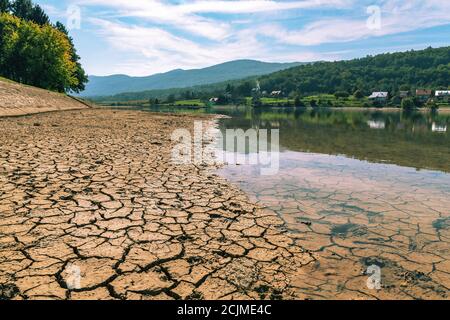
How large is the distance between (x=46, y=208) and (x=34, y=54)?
136 feet

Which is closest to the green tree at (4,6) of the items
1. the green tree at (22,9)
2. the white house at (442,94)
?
the green tree at (22,9)

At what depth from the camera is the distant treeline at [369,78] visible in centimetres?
11350

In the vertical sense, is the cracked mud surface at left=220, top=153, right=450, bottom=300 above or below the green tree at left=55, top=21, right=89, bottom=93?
below

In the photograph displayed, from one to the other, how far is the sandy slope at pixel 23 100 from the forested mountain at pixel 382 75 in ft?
343

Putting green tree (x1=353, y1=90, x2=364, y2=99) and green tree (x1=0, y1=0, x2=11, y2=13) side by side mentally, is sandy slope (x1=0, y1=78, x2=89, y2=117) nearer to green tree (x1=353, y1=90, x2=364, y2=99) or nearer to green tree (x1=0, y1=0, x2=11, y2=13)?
green tree (x1=0, y1=0, x2=11, y2=13)

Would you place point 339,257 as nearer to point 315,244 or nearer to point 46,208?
point 315,244

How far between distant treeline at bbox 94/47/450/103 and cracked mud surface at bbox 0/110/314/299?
104 metres

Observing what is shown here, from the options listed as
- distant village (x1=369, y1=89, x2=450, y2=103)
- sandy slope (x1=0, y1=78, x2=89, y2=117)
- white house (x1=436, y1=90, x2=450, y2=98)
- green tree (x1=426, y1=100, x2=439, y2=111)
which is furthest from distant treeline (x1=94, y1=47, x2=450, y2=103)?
sandy slope (x1=0, y1=78, x2=89, y2=117)

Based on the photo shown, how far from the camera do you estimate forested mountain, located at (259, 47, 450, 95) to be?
114 metres

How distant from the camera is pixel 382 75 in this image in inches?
4887

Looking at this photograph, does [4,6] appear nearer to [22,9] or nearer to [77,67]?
[22,9]
